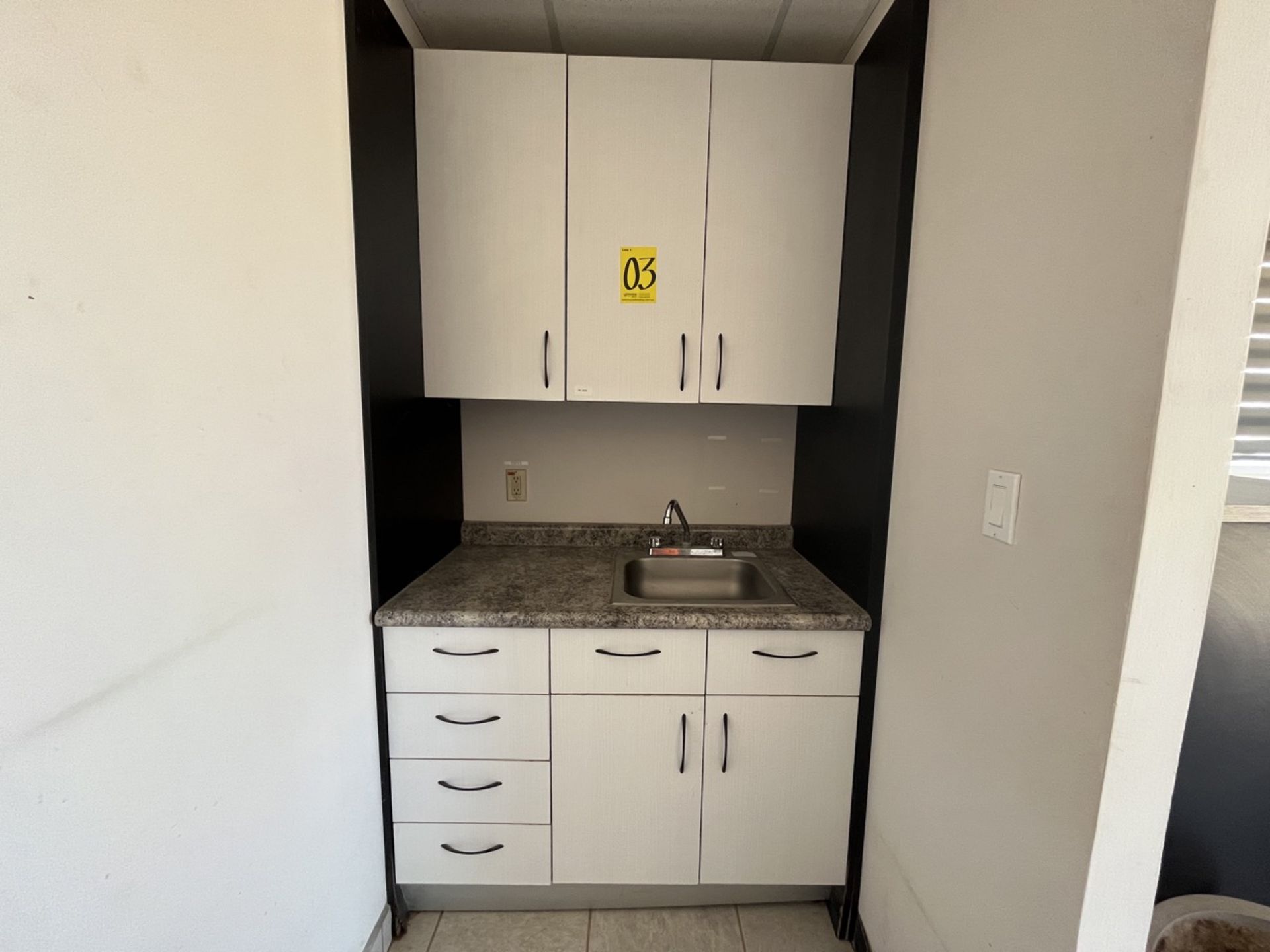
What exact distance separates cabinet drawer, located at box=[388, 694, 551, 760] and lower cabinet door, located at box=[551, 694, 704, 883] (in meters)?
0.05

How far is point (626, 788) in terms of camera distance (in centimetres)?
139

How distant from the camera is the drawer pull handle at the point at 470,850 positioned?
4.57ft

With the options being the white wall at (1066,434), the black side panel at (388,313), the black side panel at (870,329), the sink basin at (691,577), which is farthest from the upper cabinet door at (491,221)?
the white wall at (1066,434)

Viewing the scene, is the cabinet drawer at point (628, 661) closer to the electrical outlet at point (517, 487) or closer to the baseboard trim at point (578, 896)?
the baseboard trim at point (578, 896)

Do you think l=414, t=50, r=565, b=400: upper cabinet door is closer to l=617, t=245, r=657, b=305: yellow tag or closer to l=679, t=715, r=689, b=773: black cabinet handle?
l=617, t=245, r=657, b=305: yellow tag

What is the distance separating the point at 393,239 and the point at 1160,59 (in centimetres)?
142

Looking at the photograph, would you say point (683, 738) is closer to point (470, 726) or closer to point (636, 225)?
point (470, 726)

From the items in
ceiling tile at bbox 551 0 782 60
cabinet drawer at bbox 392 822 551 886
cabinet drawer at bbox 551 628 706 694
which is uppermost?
ceiling tile at bbox 551 0 782 60

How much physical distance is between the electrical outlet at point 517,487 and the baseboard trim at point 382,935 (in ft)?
3.91

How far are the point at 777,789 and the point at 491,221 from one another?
1707mm

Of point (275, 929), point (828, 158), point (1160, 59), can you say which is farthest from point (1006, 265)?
point (275, 929)

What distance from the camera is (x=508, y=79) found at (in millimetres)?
1421

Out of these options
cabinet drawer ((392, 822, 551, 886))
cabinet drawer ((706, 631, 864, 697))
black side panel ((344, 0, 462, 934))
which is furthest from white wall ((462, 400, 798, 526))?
cabinet drawer ((392, 822, 551, 886))

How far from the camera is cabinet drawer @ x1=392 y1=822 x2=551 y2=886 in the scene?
4.55 feet
